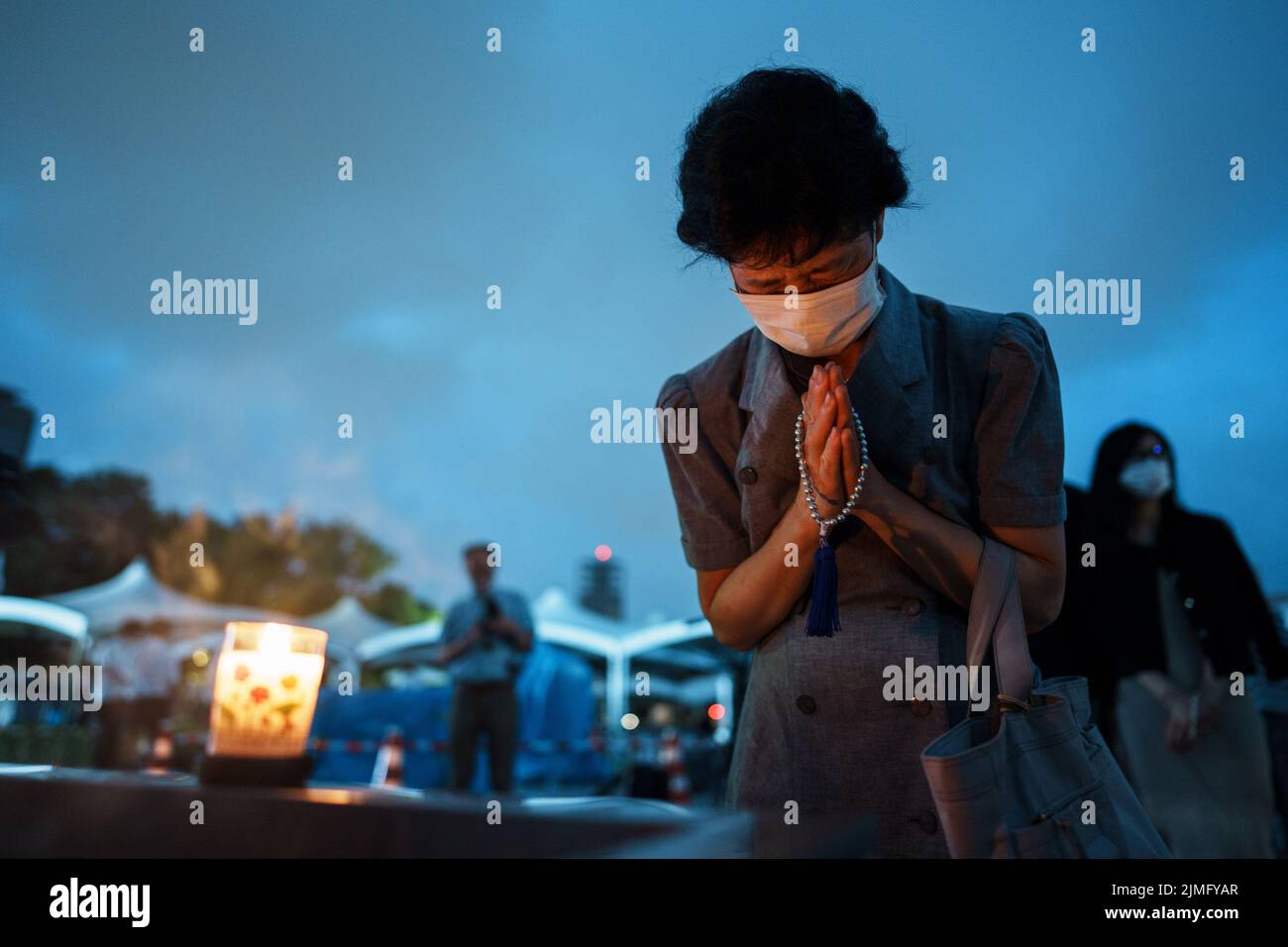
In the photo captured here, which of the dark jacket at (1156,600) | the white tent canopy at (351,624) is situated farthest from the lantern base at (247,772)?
the white tent canopy at (351,624)

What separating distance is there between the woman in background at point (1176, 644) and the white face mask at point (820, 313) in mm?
2455

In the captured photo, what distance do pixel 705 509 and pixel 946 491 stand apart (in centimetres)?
38

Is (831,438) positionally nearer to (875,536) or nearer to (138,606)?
(875,536)

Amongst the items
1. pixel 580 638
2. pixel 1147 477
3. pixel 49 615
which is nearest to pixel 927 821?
pixel 1147 477

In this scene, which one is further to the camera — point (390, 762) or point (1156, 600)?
point (390, 762)

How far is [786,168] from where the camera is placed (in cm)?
126

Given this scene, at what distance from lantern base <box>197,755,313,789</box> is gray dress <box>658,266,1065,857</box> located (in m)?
0.68

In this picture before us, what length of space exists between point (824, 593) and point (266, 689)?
953 mm

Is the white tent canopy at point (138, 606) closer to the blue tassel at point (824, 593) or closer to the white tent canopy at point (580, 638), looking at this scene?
the white tent canopy at point (580, 638)

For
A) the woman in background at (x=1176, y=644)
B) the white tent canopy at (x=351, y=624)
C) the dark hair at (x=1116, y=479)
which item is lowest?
the white tent canopy at (x=351, y=624)

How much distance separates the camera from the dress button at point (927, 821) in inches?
51.3

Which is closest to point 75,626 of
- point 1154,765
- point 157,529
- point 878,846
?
point 1154,765
